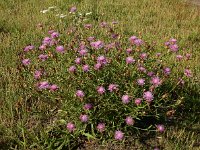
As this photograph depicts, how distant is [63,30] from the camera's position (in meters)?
6.20

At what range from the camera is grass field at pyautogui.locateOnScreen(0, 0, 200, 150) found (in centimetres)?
370

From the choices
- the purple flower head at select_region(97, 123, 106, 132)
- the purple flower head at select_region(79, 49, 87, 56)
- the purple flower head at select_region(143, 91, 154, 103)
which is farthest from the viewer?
the purple flower head at select_region(79, 49, 87, 56)

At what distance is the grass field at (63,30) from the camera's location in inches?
146

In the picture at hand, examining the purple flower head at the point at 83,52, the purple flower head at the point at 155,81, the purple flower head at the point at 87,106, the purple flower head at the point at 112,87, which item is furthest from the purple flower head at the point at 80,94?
the purple flower head at the point at 155,81

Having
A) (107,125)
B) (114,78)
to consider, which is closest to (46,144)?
(107,125)

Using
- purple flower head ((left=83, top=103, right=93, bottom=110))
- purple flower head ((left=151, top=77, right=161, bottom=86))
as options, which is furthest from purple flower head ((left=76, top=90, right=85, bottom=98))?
purple flower head ((left=151, top=77, right=161, bottom=86))

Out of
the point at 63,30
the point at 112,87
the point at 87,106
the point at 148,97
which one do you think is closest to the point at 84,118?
the point at 87,106

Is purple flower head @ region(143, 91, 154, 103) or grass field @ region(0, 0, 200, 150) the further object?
grass field @ region(0, 0, 200, 150)

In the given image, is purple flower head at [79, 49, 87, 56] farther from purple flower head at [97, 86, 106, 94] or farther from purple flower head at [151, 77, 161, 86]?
purple flower head at [151, 77, 161, 86]

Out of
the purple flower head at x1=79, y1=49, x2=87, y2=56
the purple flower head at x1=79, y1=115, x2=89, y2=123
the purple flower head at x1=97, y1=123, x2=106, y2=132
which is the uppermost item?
the purple flower head at x1=79, y1=49, x2=87, y2=56

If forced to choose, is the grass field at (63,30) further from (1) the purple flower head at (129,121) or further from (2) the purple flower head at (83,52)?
(2) the purple flower head at (83,52)

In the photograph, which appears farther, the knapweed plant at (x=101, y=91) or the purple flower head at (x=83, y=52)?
the purple flower head at (x=83, y=52)

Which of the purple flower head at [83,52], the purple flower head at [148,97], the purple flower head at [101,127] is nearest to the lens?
the purple flower head at [148,97]

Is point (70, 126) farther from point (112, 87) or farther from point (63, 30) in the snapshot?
point (63, 30)
